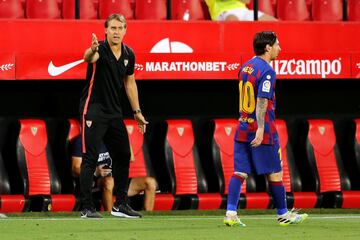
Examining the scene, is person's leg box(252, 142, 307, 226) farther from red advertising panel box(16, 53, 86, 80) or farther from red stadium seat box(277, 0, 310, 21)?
A: red stadium seat box(277, 0, 310, 21)

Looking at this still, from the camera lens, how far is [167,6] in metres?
14.7

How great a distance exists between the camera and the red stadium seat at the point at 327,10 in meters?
15.1

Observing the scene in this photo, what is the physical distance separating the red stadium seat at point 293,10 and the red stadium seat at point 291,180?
126 centimetres

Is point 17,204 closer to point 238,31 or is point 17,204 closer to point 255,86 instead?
point 238,31

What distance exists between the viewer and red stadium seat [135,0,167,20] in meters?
14.5

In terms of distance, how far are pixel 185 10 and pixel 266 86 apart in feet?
16.0

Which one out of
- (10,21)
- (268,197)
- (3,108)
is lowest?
(268,197)

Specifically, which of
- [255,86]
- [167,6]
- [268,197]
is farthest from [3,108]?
[255,86]

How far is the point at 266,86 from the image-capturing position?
9.91 meters

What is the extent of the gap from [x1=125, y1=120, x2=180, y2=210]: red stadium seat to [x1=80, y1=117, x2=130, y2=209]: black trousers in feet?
10.0

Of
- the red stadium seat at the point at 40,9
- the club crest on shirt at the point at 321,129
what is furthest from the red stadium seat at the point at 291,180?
the red stadium seat at the point at 40,9

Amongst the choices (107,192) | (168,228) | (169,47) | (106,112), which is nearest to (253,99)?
(168,228)

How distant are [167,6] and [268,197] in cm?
254

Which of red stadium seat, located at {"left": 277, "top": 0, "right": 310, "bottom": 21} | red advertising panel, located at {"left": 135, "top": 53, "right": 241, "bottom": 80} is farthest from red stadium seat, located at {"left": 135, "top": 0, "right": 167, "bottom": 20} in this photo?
red stadium seat, located at {"left": 277, "top": 0, "right": 310, "bottom": 21}
